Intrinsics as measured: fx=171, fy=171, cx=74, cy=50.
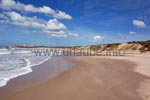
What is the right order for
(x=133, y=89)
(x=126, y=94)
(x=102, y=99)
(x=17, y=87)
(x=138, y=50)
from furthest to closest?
(x=138, y=50) < (x=17, y=87) < (x=133, y=89) < (x=126, y=94) < (x=102, y=99)

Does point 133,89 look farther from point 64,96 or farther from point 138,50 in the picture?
point 138,50

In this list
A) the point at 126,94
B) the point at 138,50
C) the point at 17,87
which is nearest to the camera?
the point at 126,94

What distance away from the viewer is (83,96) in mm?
7129

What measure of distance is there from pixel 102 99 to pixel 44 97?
2342mm

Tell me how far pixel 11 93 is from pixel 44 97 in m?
1.72

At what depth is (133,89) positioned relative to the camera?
8125 millimetres

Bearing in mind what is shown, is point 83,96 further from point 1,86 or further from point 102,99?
point 1,86

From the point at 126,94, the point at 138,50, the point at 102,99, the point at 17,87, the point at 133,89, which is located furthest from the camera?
the point at 138,50

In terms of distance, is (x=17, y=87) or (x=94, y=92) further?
(x=17, y=87)

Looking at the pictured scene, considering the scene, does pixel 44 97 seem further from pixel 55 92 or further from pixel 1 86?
pixel 1 86

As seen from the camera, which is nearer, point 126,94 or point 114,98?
point 114,98

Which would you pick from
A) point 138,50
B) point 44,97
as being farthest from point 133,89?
point 138,50

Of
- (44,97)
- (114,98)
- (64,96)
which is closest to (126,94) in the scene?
(114,98)

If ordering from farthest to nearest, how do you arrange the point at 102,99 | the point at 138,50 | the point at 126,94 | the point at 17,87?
the point at 138,50 → the point at 17,87 → the point at 126,94 → the point at 102,99
